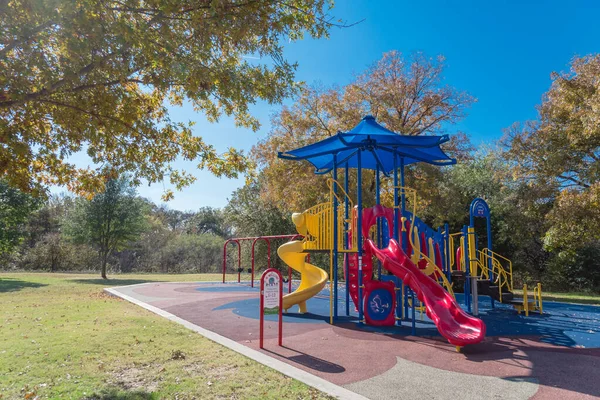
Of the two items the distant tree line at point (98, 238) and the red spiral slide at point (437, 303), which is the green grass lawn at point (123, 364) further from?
the distant tree line at point (98, 238)

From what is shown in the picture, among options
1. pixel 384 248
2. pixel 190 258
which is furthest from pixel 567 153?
pixel 190 258

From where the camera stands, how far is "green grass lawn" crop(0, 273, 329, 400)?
4391mm

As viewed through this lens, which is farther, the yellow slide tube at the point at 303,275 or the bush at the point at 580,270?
the bush at the point at 580,270

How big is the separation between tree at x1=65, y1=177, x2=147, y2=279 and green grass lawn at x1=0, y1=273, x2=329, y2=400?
16.6 meters

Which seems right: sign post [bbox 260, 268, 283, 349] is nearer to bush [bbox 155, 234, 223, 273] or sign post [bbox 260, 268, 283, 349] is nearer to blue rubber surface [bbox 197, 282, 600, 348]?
blue rubber surface [bbox 197, 282, 600, 348]

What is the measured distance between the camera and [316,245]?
385 inches

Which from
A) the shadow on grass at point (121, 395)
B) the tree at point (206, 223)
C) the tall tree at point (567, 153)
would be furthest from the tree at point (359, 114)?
the tree at point (206, 223)

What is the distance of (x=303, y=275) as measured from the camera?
10906mm

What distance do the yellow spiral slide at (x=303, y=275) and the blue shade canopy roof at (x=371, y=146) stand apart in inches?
68.3

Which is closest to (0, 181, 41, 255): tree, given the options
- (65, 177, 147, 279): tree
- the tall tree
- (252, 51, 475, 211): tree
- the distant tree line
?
the distant tree line

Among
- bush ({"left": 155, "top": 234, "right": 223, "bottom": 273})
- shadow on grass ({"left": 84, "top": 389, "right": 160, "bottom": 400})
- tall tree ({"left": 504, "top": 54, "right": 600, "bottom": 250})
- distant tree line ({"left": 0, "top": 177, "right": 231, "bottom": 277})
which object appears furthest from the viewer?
bush ({"left": 155, "top": 234, "right": 223, "bottom": 273})

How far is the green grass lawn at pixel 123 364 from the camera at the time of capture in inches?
173

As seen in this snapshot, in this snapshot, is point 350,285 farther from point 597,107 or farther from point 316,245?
point 597,107

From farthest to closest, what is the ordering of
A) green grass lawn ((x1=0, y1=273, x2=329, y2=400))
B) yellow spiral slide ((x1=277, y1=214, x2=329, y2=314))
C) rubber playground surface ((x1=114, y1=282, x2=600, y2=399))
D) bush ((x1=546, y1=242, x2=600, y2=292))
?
bush ((x1=546, y1=242, x2=600, y2=292)), yellow spiral slide ((x1=277, y1=214, x2=329, y2=314)), rubber playground surface ((x1=114, y1=282, x2=600, y2=399)), green grass lawn ((x1=0, y1=273, x2=329, y2=400))
